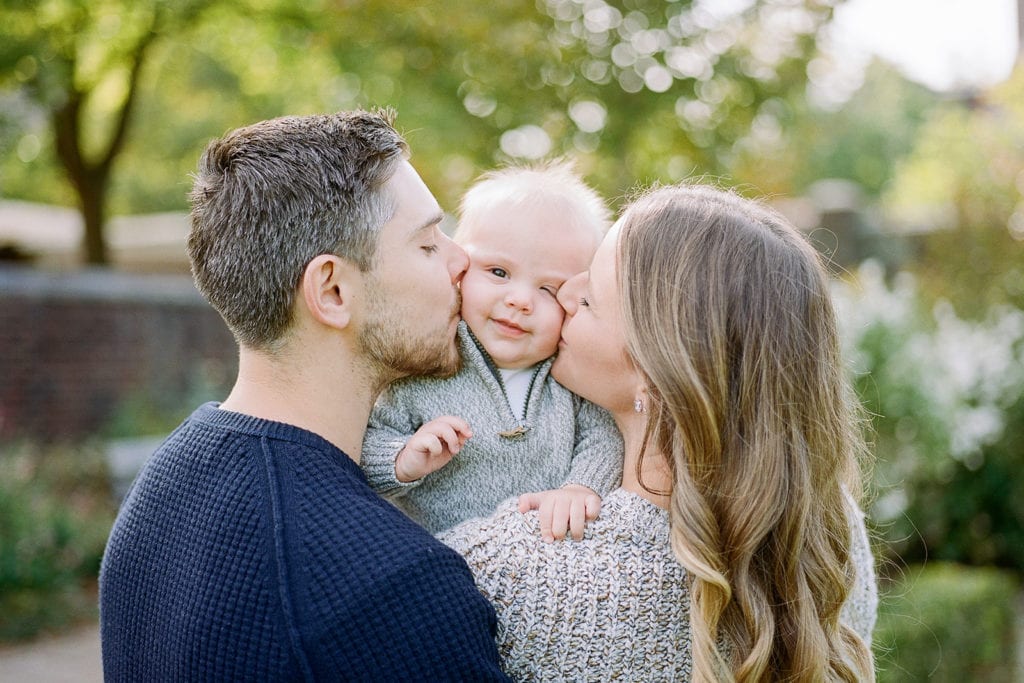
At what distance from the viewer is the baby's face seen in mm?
2539

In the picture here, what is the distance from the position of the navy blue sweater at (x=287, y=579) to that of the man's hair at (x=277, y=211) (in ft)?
0.91

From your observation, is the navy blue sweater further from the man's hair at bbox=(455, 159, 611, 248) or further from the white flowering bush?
the white flowering bush

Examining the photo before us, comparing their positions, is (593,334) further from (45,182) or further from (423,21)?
(45,182)

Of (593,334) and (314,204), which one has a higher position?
(314,204)

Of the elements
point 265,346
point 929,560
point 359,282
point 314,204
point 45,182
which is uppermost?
point 314,204

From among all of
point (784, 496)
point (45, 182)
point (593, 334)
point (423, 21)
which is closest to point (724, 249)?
point (593, 334)

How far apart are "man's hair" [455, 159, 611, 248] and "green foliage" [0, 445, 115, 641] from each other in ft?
18.7

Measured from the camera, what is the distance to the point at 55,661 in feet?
21.5

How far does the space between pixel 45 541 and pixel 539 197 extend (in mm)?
6259

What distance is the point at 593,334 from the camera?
2.33m

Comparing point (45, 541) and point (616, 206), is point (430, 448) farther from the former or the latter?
point (616, 206)

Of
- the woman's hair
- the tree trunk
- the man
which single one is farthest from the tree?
the woman's hair

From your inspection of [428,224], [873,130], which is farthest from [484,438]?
[873,130]

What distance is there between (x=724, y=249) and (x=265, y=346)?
1.03 meters
